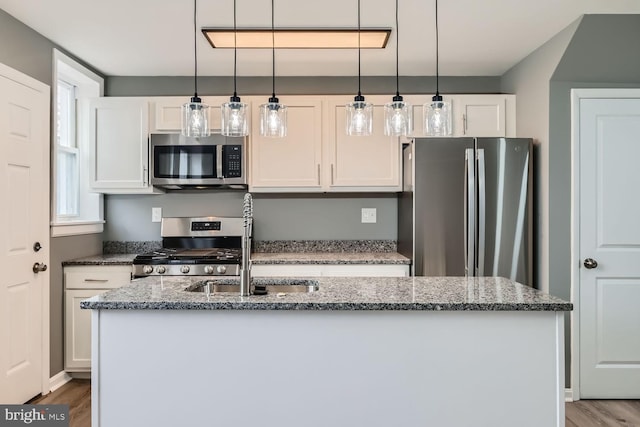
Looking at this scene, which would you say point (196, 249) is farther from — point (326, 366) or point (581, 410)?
point (581, 410)

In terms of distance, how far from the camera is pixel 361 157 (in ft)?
11.5

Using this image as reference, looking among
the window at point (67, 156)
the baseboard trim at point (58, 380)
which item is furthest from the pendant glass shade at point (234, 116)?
the baseboard trim at point (58, 380)

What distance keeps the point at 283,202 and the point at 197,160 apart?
2.71 feet

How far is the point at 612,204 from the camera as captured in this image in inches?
Result: 117

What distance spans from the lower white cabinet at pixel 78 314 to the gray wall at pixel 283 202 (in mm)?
672

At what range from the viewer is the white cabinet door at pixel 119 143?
11.4 ft

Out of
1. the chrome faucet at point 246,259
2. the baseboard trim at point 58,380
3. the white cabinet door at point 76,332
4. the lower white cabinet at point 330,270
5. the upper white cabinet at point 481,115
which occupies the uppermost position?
the upper white cabinet at point 481,115

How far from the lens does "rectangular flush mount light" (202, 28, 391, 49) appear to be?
110 inches

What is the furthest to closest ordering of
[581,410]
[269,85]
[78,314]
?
[269,85]
[78,314]
[581,410]

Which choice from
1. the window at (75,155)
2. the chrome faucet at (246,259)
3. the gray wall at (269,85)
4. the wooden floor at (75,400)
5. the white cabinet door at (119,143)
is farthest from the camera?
the gray wall at (269,85)

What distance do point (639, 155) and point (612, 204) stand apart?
14.7 inches

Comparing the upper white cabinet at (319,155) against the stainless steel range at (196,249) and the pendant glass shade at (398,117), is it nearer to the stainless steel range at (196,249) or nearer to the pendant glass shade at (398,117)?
the stainless steel range at (196,249)

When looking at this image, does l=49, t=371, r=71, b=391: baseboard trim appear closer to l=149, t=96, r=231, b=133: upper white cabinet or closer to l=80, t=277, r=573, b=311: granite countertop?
l=80, t=277, r=573, b=311: granite countertop

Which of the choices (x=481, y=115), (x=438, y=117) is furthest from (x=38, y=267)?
(x=481, y=115)
